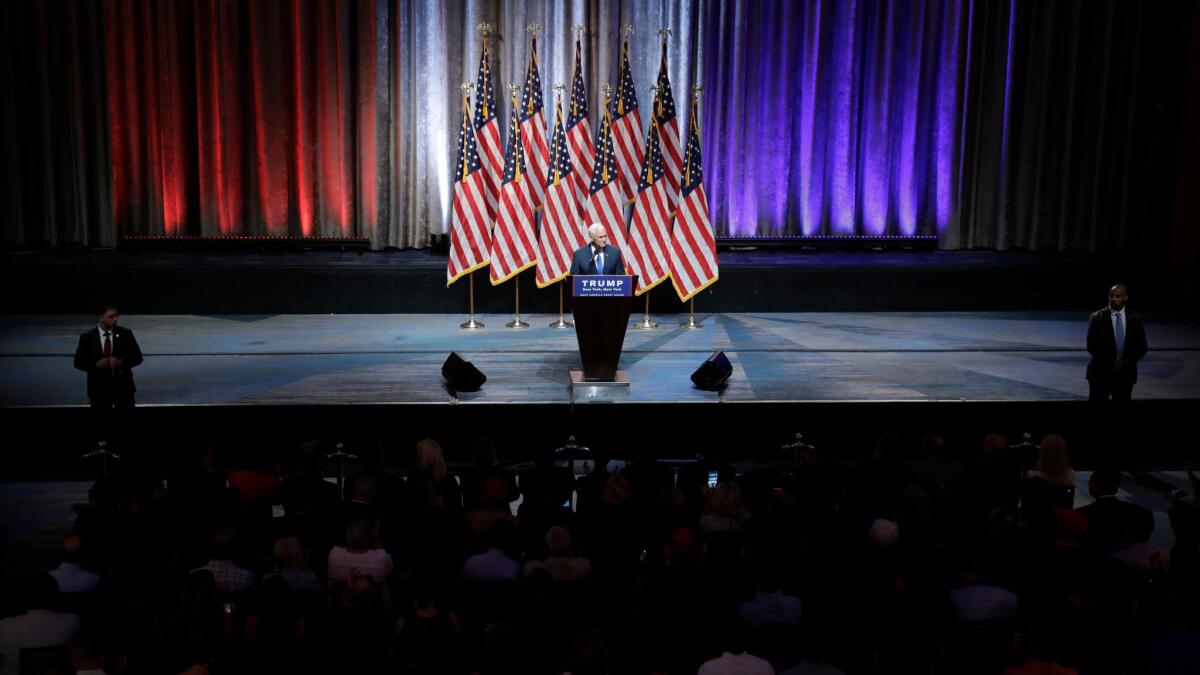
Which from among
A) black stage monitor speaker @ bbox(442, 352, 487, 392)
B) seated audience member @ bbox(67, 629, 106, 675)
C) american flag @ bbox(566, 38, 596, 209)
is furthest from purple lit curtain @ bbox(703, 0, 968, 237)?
seated audience member @ bbox(67, 629, 106, 675)

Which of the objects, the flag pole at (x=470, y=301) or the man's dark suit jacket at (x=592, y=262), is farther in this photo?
the flag pole at (x=470, y=301)

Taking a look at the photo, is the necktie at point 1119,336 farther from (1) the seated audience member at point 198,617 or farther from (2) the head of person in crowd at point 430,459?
(1) the seated audience member at point 198,617

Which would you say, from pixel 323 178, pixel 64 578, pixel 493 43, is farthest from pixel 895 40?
pixel 64 578

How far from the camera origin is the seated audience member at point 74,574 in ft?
17.1

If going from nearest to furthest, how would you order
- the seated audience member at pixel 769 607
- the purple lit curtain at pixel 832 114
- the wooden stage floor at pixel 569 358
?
the seated audience member at pixel 769 607
the wooden stage floor at pixel 569 358
the purple lit curtain at pixel 832 114

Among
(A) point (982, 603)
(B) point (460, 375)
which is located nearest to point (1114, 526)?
(A) point (982, 603)

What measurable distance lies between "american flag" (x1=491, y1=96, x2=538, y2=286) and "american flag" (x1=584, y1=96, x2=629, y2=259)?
79cm

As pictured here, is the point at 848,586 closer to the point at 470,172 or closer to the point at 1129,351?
the point at 1129,351

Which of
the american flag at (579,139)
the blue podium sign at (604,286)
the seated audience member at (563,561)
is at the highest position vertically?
the american flag at (579,139)

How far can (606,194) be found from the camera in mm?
13570

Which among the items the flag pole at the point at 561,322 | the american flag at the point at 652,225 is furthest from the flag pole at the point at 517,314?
the american flag at the point at 652,225

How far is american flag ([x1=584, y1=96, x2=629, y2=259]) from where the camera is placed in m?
13.5

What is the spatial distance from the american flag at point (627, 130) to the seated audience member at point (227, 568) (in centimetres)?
920

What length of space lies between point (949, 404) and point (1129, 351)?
1.41 metres
